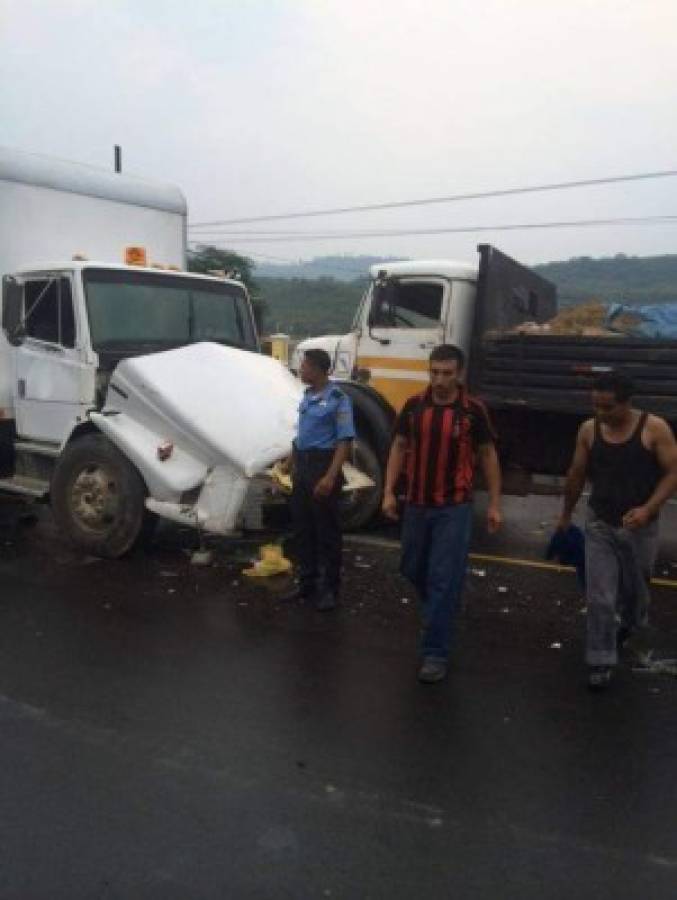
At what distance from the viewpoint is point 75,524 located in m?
7.75

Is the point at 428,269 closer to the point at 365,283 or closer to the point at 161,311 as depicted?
the point at 365,283

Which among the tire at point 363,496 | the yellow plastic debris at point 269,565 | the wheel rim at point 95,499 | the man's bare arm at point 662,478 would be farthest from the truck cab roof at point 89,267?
the man's bare arm at point 662,478

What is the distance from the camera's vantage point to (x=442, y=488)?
501 centimetres

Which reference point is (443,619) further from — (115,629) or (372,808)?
(115,629)

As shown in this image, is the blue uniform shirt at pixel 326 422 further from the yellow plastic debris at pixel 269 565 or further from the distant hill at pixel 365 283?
the distant hill at pixel 365 283

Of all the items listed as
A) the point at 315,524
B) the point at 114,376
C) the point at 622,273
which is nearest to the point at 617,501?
the point at 315,524

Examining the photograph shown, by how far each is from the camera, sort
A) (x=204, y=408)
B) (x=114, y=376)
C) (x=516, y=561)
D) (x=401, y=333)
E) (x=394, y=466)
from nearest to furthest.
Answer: (x=394, y=466) < (x=204, y=408) < (x=114, y=376) < (x=516, y=561) < (x=401, y=333)

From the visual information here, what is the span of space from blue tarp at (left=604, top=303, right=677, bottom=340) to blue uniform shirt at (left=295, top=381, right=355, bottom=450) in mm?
2916

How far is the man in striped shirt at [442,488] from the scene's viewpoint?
500 centimetres

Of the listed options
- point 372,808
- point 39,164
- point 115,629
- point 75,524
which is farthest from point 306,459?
point 39,164

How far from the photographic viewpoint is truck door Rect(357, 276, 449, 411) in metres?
9.03

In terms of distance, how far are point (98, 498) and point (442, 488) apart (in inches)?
140

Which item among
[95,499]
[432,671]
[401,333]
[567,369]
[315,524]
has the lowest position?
[432,671]

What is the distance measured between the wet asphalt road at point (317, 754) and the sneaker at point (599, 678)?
83 millimetres
